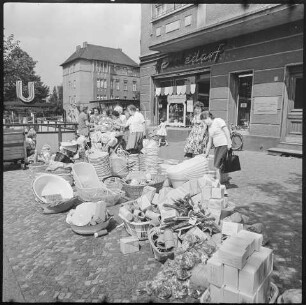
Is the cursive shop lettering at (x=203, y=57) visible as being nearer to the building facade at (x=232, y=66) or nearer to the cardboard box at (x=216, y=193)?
the building facade at (x=232, y=66)

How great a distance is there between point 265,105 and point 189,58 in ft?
16.9

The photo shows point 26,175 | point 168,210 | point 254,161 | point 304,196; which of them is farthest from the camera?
point 254,161

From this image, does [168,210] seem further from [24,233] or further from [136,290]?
[24,233]

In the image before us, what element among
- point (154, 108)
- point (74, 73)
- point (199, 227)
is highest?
point (74, 73)

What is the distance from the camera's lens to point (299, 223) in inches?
188

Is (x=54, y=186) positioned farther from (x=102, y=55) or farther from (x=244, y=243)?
(x=102, y=55)

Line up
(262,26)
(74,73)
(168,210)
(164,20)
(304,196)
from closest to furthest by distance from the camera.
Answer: (304,196) → (168,210) → (262,26) → (164,20) → (74,73)

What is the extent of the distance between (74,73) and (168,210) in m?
62.2

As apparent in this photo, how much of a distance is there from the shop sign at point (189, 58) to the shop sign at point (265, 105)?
302 cm

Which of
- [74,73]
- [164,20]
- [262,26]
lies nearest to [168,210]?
[262,26]

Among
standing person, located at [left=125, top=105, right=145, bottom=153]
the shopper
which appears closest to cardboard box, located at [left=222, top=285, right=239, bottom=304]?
standing person, located at [left=125, top=105, right=145, bottom=153]

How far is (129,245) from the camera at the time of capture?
3924mm

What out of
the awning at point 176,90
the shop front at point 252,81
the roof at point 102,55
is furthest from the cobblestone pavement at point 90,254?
the roof at point 102,55

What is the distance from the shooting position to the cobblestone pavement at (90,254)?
3166mm
